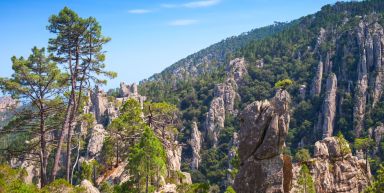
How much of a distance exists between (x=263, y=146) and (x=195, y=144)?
140 metres

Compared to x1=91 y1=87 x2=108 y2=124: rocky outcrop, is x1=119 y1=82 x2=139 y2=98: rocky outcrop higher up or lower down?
higher up

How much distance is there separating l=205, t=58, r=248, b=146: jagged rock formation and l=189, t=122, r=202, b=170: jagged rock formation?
628 centimetres

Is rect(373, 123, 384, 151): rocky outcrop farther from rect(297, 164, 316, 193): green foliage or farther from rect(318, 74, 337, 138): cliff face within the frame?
rect(297, 164, 316, 193): green foliage

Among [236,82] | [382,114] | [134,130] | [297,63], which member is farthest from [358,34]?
[134,130]

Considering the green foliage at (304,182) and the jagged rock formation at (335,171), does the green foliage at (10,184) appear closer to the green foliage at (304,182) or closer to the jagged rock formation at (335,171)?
the green foliage at (304,182)

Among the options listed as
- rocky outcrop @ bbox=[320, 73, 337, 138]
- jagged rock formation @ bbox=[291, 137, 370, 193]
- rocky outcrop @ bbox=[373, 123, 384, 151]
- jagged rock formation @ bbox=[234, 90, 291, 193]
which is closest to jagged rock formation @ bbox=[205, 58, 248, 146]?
rocky outcrop @ bbox=[320, 73, 337, 138]

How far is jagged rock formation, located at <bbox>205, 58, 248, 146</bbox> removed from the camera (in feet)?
581

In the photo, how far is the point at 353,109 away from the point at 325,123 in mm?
11573

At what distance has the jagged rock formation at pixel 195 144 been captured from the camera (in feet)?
523

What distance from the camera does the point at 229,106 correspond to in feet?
622

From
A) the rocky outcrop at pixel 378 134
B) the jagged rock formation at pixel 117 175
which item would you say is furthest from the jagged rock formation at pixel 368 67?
the jagged rock formation at pixel 117 175

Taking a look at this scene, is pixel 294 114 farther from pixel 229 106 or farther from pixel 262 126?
pixel 262 126

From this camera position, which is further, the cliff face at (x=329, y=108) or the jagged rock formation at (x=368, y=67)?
the cliff face at (x=329, y=108)

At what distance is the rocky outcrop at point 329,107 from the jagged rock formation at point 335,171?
11481cm
